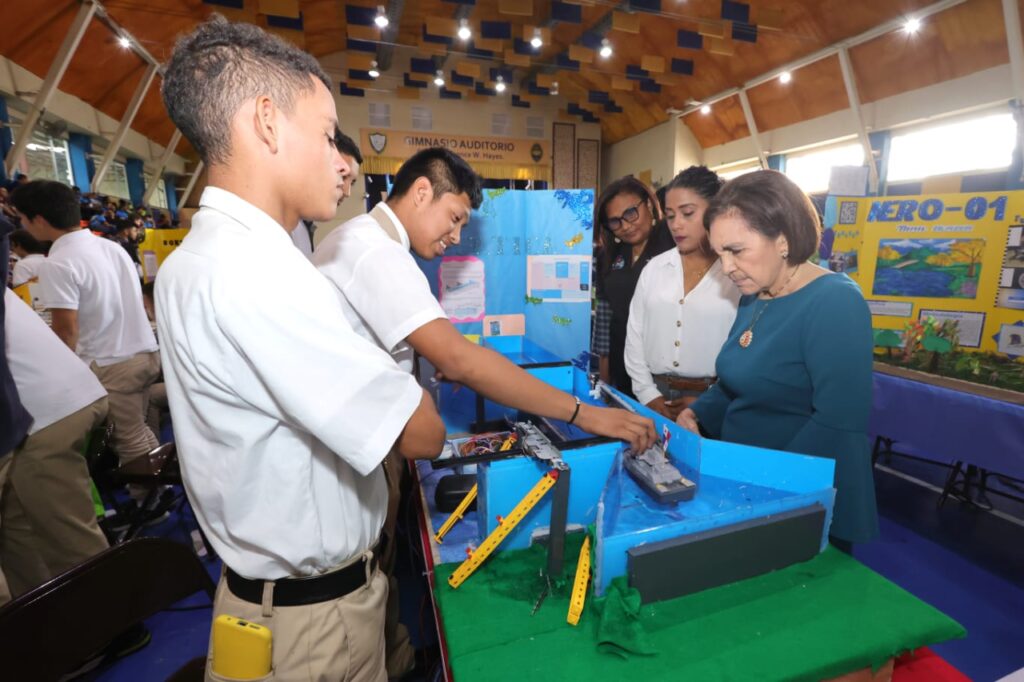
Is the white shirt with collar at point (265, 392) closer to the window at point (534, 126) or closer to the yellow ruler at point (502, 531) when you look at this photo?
the yellow ruler at point (502, 531)

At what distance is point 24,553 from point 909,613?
9.34ft

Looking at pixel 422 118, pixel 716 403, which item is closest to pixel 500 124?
pixel 422 118

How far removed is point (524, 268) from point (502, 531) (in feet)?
6.51

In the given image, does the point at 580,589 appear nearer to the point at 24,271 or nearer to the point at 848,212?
the point at 848,212

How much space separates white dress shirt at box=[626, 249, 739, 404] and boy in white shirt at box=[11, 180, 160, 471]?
2.90 m

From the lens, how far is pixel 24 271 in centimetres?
333

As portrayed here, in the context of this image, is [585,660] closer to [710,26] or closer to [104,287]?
[104,287]

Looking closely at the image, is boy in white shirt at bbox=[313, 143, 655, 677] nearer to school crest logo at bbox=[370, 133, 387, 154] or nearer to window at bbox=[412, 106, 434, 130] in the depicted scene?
school crest logo at bbox=[370, 133, 387, 154]

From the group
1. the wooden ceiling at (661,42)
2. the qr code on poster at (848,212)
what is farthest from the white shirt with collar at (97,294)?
the qr code on poster at (848,212)

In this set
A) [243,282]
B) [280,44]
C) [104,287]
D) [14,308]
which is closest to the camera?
[243,282]

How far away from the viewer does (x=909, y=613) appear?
92 centimetres

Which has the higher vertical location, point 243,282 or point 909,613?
point 243,282

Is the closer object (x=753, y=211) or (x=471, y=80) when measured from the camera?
(x=753, y=211)

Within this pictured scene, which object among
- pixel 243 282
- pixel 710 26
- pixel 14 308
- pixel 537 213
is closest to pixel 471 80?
pixel 710 26
